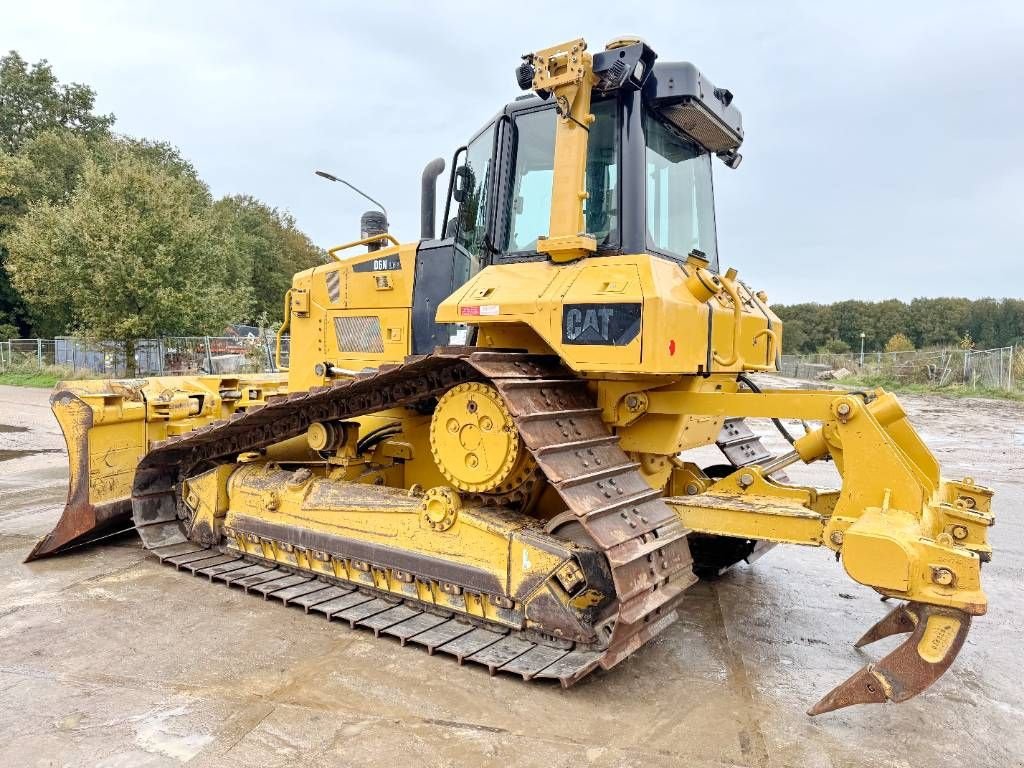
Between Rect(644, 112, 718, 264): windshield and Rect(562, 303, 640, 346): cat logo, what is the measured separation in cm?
79

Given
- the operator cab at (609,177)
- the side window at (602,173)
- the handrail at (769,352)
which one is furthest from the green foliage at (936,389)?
the side window at (602,173)

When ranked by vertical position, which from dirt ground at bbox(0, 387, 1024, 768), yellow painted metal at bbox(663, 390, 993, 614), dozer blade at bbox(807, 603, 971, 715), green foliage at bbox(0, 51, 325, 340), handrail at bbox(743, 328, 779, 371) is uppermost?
green foliage at bbox(0, 51, 325, 340)

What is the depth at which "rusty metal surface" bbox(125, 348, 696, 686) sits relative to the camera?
339cm

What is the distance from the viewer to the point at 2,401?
16875 mm

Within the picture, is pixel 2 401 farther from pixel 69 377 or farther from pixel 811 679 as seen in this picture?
pixel 811 679

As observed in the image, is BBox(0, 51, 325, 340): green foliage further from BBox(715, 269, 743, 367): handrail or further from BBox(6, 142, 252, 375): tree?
BBox(715, 269, 743, 367): handrail

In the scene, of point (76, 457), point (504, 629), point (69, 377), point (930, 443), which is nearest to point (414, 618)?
point (504, 629)

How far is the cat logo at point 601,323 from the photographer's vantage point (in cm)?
362

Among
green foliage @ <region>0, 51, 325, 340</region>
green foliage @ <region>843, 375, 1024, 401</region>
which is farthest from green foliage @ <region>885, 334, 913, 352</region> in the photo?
green foliage @ <region>0, 51, 325, 340</region>

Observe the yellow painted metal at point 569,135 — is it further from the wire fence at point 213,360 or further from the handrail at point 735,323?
the wire fence at point 213,360

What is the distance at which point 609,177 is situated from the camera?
13.9 ft

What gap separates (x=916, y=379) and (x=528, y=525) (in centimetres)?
2891

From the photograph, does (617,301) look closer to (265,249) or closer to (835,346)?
(265,249)

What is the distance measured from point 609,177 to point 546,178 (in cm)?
44
